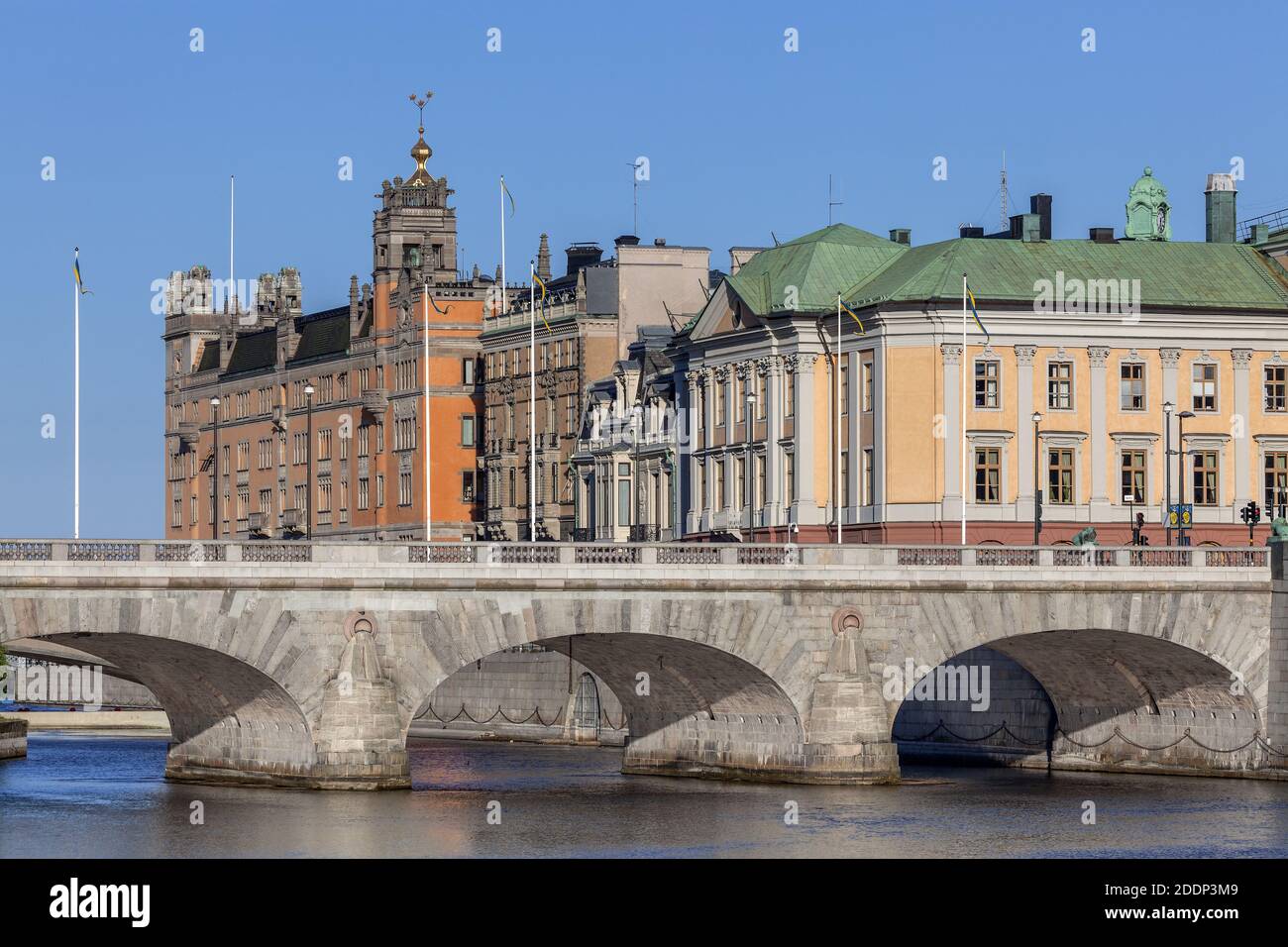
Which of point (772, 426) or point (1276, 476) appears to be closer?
point (1276, 476)

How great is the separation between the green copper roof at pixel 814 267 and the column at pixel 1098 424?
432 inches

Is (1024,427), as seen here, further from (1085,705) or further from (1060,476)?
(1085,705)

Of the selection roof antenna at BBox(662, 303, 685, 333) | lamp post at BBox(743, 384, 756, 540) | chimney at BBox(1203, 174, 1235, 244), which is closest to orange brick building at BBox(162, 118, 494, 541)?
roof antenna at BBox(662, 303, 685, 333)

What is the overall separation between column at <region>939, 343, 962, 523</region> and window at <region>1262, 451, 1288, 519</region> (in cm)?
1282

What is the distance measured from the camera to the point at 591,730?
4843 inches

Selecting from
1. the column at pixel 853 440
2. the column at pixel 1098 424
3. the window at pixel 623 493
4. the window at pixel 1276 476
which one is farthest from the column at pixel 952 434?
the window at pixel 623 493

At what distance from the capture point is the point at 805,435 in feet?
406

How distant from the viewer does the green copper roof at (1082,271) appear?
121 meters

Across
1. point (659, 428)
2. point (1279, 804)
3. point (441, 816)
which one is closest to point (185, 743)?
point (441, 816)

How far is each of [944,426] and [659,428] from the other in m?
25.0

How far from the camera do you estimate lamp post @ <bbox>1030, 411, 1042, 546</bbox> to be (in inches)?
4296

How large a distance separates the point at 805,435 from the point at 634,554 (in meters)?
33.2

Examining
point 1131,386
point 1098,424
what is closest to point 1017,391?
point 1098,424
